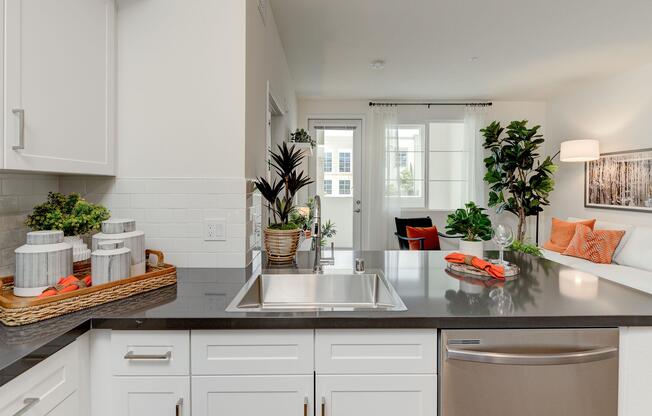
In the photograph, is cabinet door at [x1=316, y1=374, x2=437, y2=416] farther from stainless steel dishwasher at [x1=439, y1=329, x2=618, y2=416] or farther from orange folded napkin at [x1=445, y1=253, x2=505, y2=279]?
orange folded napkin at [x1=445, y1=253, x2=505, y2=279]

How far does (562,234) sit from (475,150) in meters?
1.77

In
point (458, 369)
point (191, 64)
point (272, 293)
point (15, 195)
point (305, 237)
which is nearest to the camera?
point (458, 369)

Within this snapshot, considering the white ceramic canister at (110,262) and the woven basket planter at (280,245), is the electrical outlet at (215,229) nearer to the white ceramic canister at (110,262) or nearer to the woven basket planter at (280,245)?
the woven basket planter at (280,245)

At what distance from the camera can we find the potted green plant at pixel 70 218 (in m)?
1.36

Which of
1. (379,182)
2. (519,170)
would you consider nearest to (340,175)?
(379,182)

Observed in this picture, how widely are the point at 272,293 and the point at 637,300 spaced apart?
4.16 feet

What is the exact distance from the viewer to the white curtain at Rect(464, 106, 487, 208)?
5.72 meters

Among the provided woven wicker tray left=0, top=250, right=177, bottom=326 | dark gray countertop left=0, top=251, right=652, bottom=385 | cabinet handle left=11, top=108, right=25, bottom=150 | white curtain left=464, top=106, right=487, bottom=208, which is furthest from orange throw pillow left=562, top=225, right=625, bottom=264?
cabinet handle left=11, top=108, right=25, bottom=150

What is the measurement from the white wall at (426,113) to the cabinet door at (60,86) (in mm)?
4154

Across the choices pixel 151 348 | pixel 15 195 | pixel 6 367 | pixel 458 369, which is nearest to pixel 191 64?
pixel 15 195

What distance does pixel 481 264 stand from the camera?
5.19 ft

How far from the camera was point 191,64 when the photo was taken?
1.74 meters

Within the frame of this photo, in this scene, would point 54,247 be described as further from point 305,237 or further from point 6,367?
point 305,237

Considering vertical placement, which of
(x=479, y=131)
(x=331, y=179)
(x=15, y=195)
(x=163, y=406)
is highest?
(x=479, y=131)
